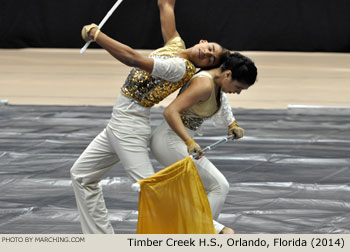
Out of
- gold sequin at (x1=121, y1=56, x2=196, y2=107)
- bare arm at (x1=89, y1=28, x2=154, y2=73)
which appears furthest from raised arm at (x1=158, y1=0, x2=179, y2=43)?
bare arm at (x1=89, y1=28, x2=154, y2=73)

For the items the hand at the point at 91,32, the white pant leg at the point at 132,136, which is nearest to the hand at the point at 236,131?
the white pant leg at the point at 132,136

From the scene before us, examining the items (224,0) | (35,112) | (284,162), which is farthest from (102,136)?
(224,0)

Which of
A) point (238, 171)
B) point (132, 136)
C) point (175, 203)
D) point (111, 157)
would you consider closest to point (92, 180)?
point (111, 157)

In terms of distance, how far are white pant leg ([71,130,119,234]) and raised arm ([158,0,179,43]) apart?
59cm

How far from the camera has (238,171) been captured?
18.9ft

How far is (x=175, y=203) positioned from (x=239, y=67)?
2.32 feet

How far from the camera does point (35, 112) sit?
28.6ft

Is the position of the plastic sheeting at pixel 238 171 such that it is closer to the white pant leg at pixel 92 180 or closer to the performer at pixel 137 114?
the white pant leg at pixel 92 180

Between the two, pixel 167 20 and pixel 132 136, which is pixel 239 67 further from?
pixel 132 136

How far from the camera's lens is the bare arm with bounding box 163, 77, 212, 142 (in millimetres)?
3299

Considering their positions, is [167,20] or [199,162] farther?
[167,20]

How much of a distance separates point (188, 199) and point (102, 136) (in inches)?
24.2

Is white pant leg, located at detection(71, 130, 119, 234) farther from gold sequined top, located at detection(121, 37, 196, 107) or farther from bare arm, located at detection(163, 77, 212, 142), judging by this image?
bare arm, located at detection(163, 77, 212, 142)

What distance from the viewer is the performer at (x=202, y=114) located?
3.31 meters
